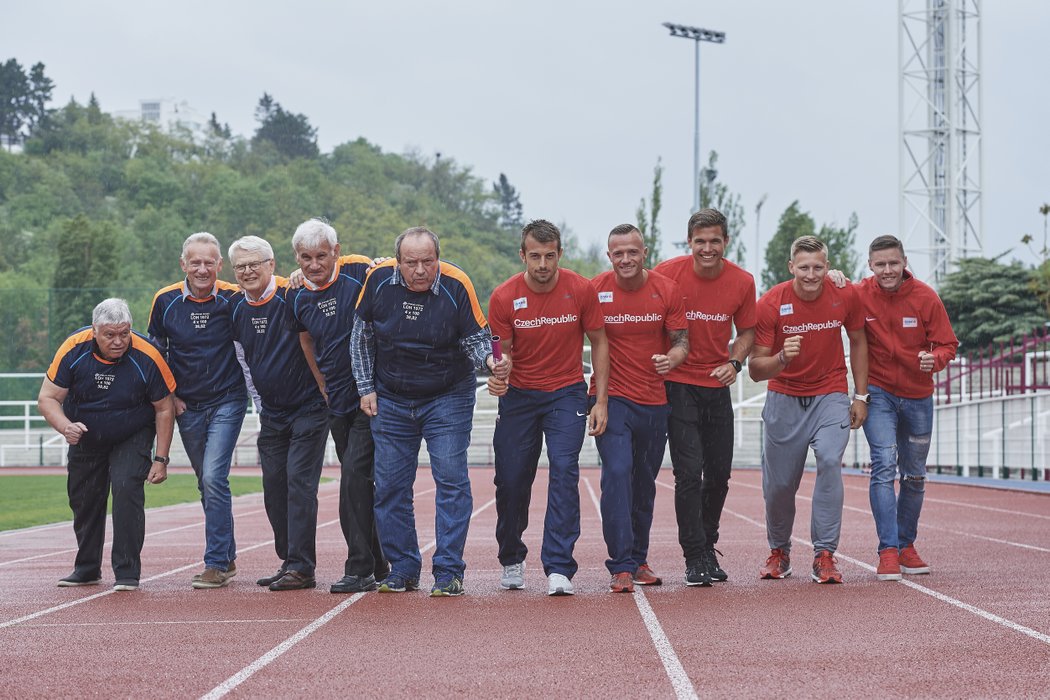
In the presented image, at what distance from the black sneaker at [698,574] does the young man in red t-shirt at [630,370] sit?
0.32m

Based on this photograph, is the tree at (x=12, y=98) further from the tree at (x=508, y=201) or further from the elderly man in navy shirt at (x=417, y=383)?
the elderly man in navy shirt at (x=417, y=383)

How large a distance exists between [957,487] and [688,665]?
18.3m

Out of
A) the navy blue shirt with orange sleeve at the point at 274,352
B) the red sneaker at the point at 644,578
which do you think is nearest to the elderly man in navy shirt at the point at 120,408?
the navy blue shirt with orange sleeve at the point at 274,352

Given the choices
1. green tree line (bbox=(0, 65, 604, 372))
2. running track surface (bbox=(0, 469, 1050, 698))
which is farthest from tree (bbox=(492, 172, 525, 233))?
running track surface (bbox=(0, 469, 1050, 698))

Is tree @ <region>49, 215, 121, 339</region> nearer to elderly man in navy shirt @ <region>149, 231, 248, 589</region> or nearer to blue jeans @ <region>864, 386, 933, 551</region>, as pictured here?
elderly man in navy shirt @ <region>149, 231, 248, 589</region>

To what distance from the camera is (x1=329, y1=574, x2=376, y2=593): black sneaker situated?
28.5 ft

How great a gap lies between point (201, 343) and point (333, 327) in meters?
0.99

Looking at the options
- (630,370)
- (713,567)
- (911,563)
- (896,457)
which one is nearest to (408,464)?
(630,370)

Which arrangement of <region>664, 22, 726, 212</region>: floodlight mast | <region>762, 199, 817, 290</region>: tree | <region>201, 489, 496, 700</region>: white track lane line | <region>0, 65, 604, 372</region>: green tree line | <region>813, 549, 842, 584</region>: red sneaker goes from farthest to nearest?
1. <region>0, 65, 604, 372</region>: green tree line
2. <region>762, 199, 817, 290</region>: tree
3. <region>664, 22, 726, 212</region>: floodlight mast
4. <region>813, 549, 842, 584</region>: red sneaker
5. <region>201, 489, 496, 700</region>: white track lane line

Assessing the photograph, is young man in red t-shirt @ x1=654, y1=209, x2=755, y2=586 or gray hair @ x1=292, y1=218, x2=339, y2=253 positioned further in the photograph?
young man in red t-shirt @ x1=654, y1=209, x2=755, y2=586

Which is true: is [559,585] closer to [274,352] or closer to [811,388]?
[811,388]

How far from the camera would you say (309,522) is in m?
8.98

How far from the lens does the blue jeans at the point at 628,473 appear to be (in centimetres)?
855

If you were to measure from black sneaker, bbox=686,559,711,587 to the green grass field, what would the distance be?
32.1ft
